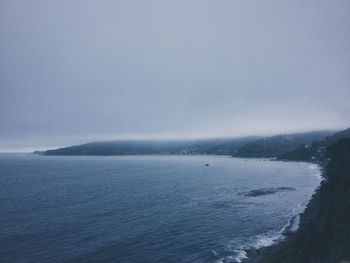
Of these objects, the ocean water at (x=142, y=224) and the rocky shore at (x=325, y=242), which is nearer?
the rocky shore at (x=325, y=242)

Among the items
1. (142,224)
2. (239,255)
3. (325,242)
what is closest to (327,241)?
(325,242)

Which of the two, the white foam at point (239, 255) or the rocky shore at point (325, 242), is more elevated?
the rocky shore at point (325, 242)

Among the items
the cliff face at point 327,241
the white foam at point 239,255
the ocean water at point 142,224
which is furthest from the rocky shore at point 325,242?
the ocean water at point 142,224

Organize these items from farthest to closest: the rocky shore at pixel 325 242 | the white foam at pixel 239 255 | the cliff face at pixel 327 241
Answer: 1. the white foam at pixel 239 255
2. the rocky shore at pixel 325 242
3. the cliff face at pixel 327 241

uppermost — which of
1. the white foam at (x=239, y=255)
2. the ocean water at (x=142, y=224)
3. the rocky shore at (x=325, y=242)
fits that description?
the rocky shore at (x=325, y=242)

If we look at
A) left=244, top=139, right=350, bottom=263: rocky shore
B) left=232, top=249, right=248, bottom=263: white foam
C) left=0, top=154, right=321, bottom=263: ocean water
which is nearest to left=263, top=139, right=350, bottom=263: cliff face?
left=244, top=139, right=350, bottom=263: rocky shore

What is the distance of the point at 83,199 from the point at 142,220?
28.8 metres

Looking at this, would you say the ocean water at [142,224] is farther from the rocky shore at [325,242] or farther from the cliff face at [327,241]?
the cliff face at [327,241]

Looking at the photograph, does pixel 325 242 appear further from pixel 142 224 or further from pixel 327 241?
pixel 142 224

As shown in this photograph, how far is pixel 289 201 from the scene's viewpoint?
77875 millimetres

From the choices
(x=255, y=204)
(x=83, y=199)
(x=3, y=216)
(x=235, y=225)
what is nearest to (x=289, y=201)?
(x=255, y=204)

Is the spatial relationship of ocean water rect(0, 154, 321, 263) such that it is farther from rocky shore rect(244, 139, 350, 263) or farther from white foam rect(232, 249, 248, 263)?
rocky shore rect(244, 139, 350, 263)

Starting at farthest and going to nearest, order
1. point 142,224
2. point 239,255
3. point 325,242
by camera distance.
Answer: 1. point 142,224
2. point 239,255
3. point 325,242

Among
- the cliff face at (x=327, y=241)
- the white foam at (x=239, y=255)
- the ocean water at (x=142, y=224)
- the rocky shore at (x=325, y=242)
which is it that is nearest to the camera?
the cliff face at (x=327, y=241)
